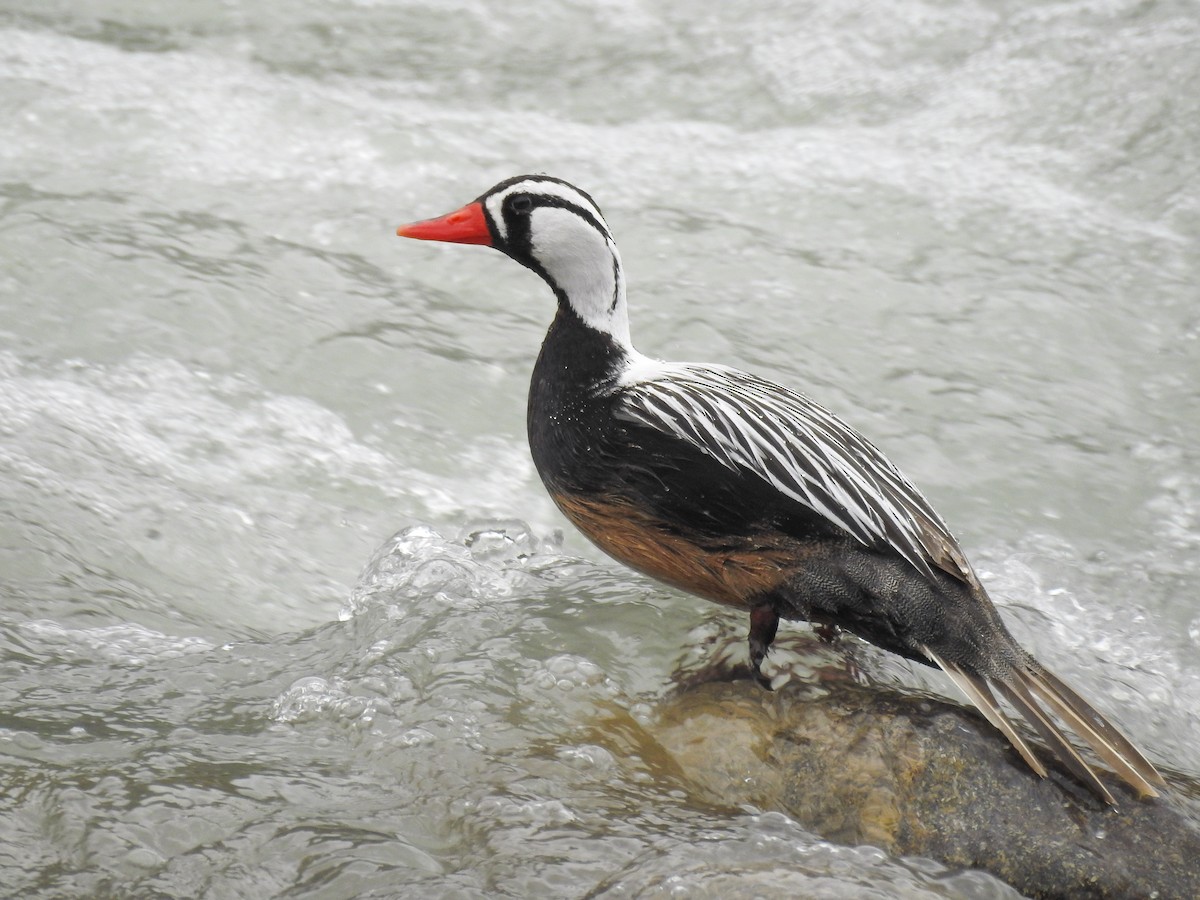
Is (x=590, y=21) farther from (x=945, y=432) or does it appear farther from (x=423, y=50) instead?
(x=945, y=432)

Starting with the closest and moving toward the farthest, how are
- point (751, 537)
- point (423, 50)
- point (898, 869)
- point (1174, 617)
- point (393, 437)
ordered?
point (898, 869), point (751, 537), point (1174, 617), point (393, 437), point (423, 50)

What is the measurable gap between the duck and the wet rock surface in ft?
0.30

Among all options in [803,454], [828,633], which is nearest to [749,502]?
[803,454]

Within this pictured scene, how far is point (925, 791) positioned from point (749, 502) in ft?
3.24

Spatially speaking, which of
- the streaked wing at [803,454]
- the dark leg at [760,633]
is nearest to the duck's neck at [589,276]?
the streaked wing at [803,454]

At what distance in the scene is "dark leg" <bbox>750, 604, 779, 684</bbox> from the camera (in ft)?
14.4

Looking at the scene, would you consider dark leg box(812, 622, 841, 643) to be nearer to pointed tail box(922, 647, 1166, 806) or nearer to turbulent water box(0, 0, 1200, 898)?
turbulent water box(0, 0, 1200, 898)

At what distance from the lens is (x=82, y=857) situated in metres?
3.54

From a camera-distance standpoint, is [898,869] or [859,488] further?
[859,488]

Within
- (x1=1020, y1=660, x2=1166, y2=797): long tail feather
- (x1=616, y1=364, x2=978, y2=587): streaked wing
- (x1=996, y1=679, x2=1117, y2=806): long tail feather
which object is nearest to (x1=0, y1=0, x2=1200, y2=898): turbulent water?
(x1=996, y1=679, x2=1117, y2=806): long tail feather

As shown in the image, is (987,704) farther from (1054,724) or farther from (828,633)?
(828,633)

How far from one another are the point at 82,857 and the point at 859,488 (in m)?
2.43

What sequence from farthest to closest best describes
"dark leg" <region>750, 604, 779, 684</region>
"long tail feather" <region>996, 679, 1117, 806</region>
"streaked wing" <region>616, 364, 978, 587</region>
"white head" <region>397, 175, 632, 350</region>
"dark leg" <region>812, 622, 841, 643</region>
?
1. "dark leg" <region>812, 622, 841, 643</region>
2. "white head" <region>397, 175, 632, 350</region>
3. "dark leg" <region>750, 604, 779, 684</region>
4. "streaked wing" <region>616, 364, 978, 587</region>
5. "long tail feather" <region>996, 679, 1117, 806</region>

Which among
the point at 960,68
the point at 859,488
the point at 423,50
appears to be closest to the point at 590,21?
the point at 423,50
